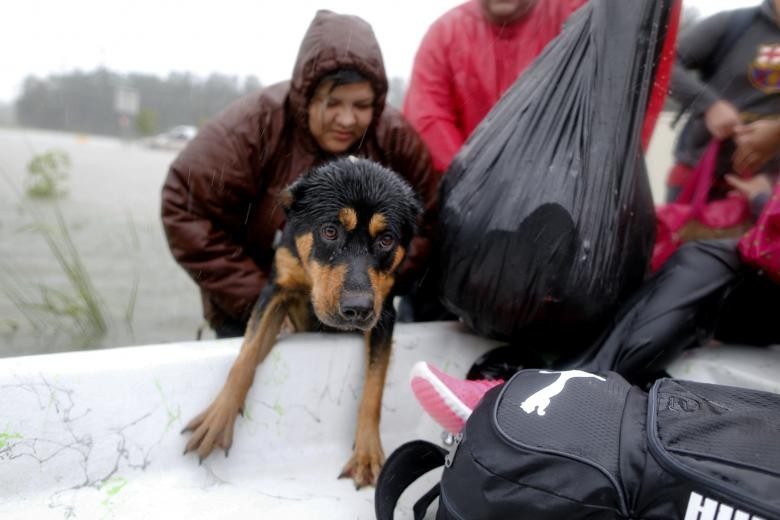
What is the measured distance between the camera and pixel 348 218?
1376 millimetres

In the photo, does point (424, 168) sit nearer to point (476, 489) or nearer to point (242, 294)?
point (242, 294)

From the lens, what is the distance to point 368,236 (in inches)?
55.2

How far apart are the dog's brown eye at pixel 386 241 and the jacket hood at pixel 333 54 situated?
0.45m

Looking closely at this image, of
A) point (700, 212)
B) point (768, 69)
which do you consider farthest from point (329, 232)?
point (768, 69)

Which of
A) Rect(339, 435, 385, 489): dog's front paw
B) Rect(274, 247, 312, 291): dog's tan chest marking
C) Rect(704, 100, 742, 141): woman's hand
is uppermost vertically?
Rect(704, 100, 742, 141): woman's hand

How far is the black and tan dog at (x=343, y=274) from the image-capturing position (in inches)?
53.4

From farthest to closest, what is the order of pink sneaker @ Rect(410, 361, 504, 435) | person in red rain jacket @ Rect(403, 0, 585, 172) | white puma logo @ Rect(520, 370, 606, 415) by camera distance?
person in red rain jacket @ Rect(403, 0, 585, 172)
pink sneaker @ Rect(410, 361, 504, 435)
white puma logo @ Rect(520, 370, 606, 415)

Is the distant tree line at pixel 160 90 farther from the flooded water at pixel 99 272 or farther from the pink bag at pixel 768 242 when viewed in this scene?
the pink bag at pixel 768 242

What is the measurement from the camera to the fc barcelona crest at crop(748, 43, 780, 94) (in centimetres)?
183

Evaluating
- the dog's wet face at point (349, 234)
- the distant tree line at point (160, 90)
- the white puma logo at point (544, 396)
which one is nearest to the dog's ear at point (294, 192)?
the dog's wet face at point (349, 234)

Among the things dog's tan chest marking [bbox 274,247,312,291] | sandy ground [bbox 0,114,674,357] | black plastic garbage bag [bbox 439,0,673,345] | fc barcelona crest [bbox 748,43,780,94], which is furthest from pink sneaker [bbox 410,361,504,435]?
fc barcelona crest [bbox 748,43,780,94]

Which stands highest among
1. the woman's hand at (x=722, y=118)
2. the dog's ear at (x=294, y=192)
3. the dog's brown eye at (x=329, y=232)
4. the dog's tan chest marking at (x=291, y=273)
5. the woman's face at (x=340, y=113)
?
the woman's hand at (x=722, y=118)

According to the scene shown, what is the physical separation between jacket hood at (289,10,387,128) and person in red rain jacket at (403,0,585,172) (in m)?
0.39

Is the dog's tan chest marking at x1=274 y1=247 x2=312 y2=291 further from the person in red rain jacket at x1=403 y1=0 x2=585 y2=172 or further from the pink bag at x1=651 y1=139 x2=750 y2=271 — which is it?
the pink bag at x1=651 y1=139 x2=750 y2=271
